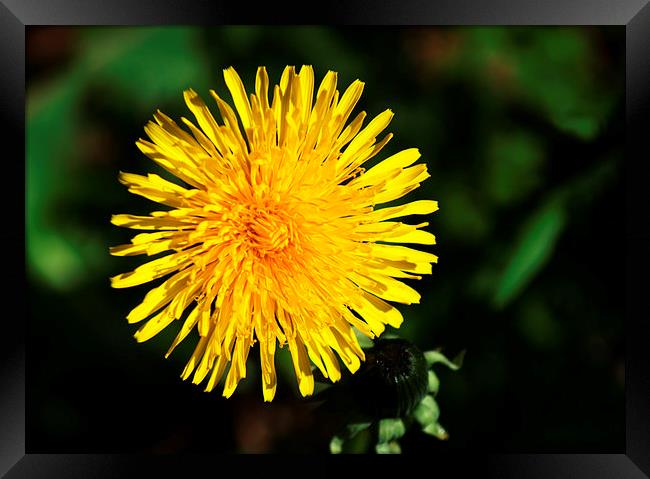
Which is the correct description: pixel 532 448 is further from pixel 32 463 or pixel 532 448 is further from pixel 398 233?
pixel 32 463

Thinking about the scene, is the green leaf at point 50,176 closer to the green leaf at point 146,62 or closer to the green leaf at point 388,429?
the green leaf at point 146,62

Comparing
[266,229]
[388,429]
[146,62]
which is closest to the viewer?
[266,229]

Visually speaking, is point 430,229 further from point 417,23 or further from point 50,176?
point 50,176

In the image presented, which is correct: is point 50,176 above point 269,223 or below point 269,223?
above

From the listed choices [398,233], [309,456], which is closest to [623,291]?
[398,233]

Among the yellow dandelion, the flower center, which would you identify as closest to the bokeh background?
the yellow dandelion

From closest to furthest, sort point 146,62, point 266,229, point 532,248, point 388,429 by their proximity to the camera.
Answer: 1. point 266,229
2. point 388,429
3. point 146,62
4. point 532,248

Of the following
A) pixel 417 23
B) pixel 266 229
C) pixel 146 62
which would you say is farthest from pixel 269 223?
pixel 146 62
